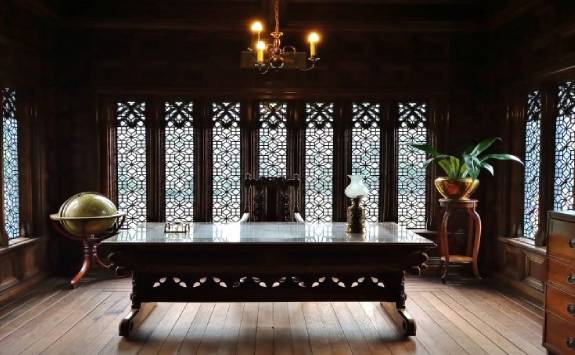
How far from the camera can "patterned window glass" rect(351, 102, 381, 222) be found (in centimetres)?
586

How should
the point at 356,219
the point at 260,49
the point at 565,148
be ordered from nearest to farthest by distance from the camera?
1. the point at 260,49
2. the point at 356,219
3. the point at 565,148

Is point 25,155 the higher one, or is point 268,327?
point 25,155

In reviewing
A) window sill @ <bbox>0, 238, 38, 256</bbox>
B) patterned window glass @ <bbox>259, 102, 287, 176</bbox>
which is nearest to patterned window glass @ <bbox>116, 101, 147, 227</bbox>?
window sill @ <bbox>0, 238, 38, 256</bbox>

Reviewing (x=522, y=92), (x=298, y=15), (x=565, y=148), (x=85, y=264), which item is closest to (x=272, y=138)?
(x=298, y=15)

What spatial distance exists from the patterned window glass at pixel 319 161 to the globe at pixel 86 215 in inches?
87.3

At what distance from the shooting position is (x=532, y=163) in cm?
510

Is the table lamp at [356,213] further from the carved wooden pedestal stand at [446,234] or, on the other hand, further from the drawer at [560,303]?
the carved wooden pedestal stand at [446,234]

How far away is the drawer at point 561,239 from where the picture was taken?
2993 mm

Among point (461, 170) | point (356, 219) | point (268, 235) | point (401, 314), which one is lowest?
point (401, 314)

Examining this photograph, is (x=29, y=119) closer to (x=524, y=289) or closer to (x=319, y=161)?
(x=319, y=161)

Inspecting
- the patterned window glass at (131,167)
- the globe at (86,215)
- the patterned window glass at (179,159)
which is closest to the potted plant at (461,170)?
the patterned window glass at (179,159)

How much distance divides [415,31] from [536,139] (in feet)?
5.89

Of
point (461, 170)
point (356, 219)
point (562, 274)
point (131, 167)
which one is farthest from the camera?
point (131, 167)

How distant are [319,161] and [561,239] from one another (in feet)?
10.3
